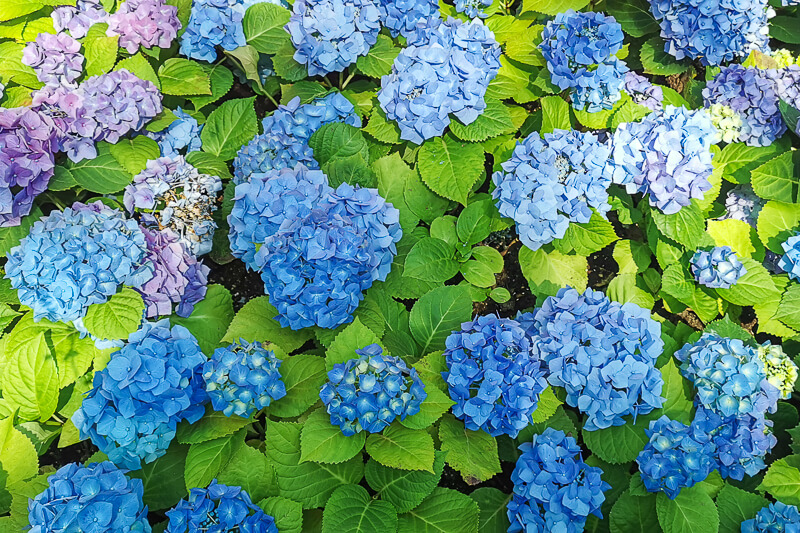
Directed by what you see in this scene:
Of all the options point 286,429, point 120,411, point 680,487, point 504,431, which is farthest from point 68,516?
point 680,487

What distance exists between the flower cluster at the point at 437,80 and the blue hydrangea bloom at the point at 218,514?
5.31 ft

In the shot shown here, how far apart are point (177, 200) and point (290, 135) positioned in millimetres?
587

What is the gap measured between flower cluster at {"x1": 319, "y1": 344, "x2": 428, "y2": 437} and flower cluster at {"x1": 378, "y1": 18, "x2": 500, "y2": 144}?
1075 millimetres

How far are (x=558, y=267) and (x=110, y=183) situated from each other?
206cm

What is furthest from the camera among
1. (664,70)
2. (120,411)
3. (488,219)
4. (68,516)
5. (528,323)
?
(664,70)

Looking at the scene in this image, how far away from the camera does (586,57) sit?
9.15 ft

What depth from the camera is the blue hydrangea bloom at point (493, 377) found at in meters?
2.15

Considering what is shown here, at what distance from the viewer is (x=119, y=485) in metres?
2.01

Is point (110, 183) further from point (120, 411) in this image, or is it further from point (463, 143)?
point (463, 143)

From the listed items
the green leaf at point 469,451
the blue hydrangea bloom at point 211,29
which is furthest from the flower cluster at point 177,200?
the green leaf at point 469,451

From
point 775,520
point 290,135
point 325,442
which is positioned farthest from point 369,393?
point 775,520

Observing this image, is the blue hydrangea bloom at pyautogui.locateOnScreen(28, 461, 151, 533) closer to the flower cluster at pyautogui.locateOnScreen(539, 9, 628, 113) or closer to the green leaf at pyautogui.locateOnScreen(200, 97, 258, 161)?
the green leaf at pyautogui.locateOnScreen(200, 97, 258, 161)

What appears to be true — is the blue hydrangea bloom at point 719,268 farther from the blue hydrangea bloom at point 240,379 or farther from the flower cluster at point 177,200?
the flower cluster at point 177,200

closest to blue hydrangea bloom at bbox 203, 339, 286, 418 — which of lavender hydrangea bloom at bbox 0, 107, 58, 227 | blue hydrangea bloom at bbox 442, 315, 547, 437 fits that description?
blue hydrangea bloom at bbox 442, 315, 547, 437
